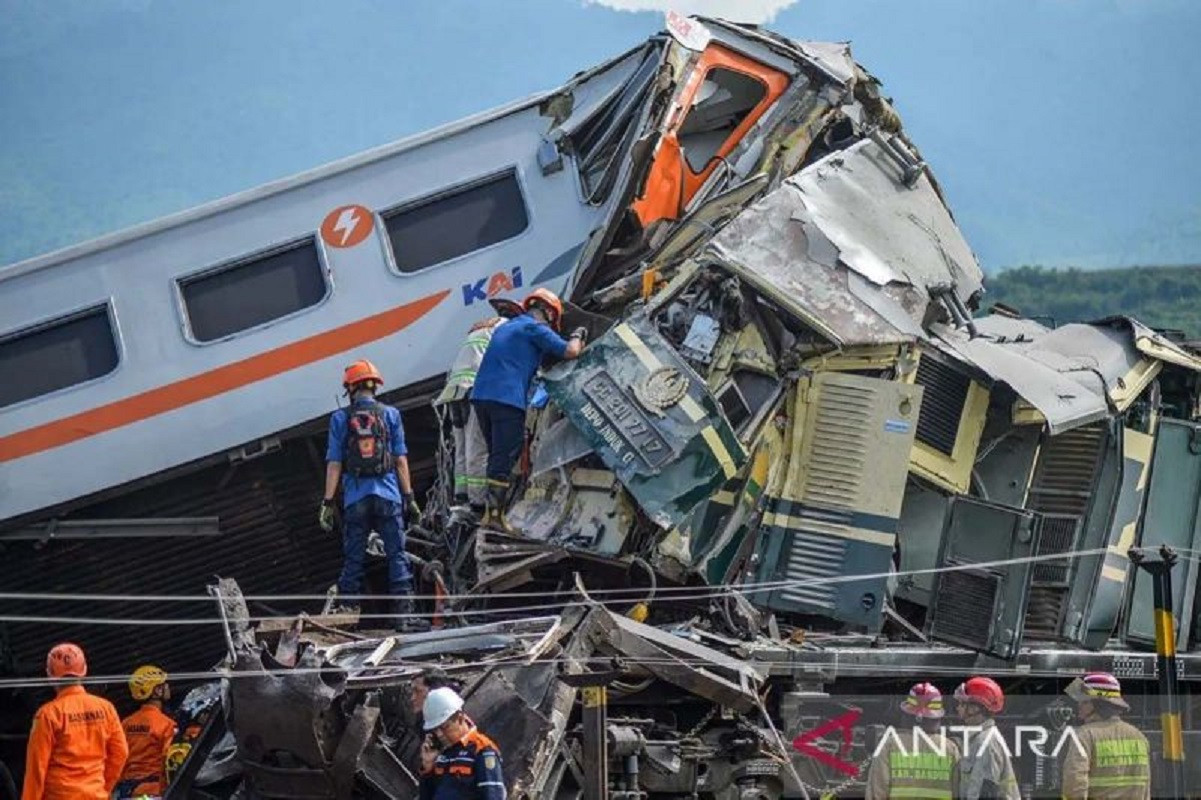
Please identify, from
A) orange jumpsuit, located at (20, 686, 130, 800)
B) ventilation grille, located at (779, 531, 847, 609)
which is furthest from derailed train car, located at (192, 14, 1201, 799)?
orange jumpsuit, located at (20, 686, 130, 800)

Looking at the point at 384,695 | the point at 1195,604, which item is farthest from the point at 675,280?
the point at 1195,604

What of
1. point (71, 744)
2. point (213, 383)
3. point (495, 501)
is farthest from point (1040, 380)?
point (71, 744)

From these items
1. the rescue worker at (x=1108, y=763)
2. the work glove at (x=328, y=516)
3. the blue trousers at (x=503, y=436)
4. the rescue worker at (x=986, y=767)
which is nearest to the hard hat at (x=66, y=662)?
the work glove at (x=328, y=516)

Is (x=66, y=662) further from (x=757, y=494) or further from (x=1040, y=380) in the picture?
(x=1040, y=380)

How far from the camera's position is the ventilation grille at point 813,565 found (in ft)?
37.0

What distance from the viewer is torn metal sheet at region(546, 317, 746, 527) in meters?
11.1

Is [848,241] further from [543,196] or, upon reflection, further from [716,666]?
[716,666]

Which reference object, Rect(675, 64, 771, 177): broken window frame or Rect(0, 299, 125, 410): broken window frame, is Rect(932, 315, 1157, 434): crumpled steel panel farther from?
Rect(0, 299, 125, 410): broken window frame

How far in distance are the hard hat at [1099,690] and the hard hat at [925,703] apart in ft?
3.01

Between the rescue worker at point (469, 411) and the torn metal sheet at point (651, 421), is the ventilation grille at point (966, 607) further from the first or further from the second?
the rescue worker at point (469, 411)

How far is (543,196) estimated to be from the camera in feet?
Answer: 42.9

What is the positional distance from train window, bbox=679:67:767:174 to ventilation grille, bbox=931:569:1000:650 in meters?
3.43

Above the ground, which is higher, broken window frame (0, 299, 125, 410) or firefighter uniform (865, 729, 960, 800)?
broken window frame (0, 299, 125, 410)

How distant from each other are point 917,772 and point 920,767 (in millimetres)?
29
